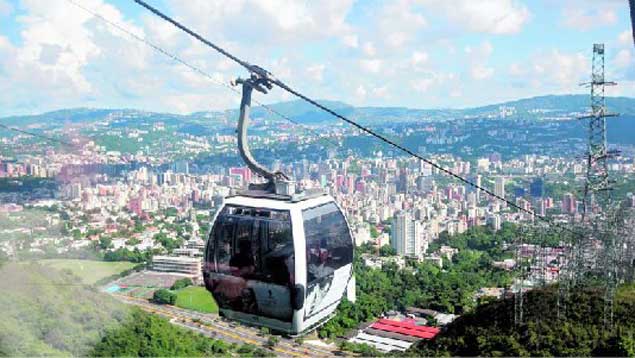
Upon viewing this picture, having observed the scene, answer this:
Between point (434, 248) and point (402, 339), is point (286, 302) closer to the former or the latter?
point (402, 339)

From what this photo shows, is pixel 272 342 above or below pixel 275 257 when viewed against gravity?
below

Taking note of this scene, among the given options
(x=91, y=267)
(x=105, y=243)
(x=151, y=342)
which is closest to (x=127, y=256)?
(x=105, y=243)

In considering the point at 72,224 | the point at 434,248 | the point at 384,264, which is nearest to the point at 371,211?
the point at 434,248

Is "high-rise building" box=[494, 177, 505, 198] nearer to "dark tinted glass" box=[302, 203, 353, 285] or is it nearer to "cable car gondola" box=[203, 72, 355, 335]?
"dark tinted glass" box=[302, 203, 353, 285]

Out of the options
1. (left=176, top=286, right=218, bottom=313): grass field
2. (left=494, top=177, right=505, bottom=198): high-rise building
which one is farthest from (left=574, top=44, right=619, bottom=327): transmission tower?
(left=494, top=177, right=505, bottom=198): high-rise building

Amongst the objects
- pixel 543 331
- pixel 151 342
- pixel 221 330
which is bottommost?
pixel 221 330

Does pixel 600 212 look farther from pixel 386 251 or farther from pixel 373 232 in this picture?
pixel 373 232
